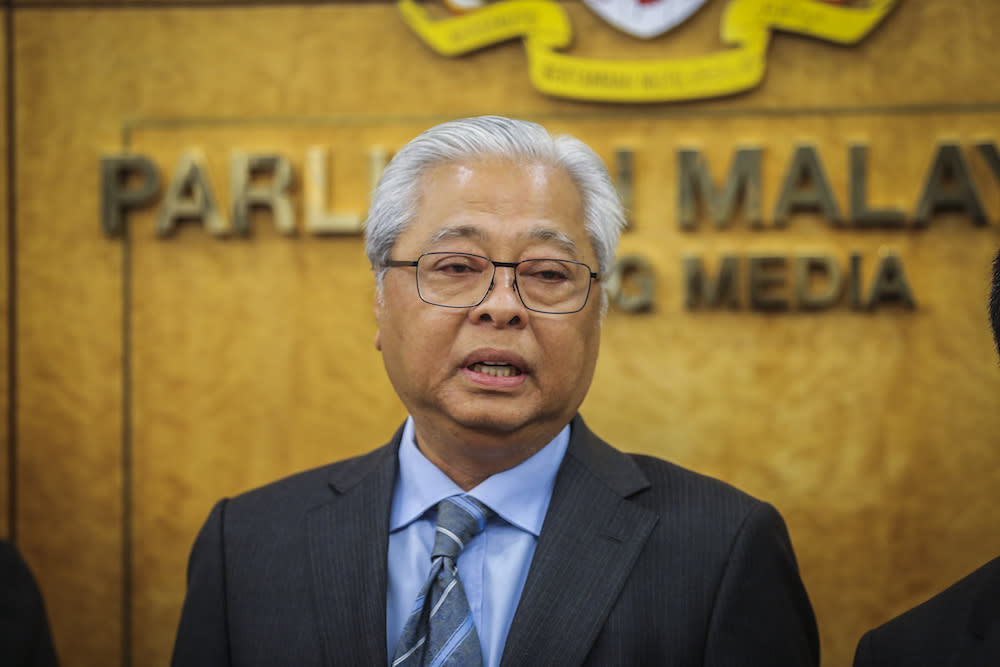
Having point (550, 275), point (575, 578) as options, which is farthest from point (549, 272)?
point (575, 578)

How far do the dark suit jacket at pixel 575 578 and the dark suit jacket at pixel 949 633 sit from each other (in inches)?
8.4

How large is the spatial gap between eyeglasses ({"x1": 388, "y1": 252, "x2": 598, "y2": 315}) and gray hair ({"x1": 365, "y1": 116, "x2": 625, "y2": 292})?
100 millimetres

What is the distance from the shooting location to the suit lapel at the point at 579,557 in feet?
3.94

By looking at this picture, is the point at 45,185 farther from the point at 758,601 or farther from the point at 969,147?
the point at 969,147

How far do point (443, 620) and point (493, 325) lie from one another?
1.51 ft

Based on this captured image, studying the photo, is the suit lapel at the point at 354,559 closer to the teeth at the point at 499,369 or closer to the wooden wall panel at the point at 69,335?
the teeth at the point at 499,369

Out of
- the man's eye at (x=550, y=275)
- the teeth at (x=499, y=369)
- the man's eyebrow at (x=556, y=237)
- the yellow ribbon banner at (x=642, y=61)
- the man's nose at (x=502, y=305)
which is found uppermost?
the yellow ribbon banner at (x=642, y=61)

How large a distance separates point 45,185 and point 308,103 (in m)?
0.97

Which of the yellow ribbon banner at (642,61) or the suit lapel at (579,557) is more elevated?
the yellow ribbon banner at (642,61)

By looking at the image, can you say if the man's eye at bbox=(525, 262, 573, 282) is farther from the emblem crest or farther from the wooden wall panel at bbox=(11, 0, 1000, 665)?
the emblem crest

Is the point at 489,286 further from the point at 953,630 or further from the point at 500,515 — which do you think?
the point at 953,630

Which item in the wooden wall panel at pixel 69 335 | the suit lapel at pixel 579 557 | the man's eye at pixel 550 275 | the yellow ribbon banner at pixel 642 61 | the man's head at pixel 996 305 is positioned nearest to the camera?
the man's head at pixel 996 305

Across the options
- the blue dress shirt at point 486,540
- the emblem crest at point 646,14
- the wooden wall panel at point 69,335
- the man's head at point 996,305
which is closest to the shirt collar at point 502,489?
the blue dress shirt at point 486,540

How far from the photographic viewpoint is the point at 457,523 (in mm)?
1295
